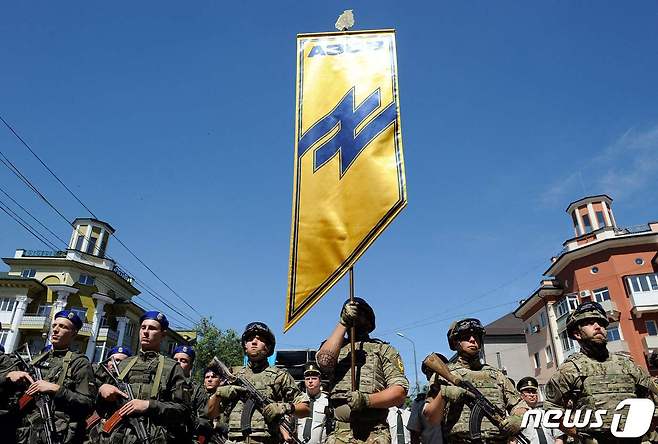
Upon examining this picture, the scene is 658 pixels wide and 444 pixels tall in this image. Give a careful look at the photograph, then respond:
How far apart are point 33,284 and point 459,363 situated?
4619 centimetres

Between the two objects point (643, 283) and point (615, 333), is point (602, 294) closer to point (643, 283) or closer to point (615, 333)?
point (643, 283)

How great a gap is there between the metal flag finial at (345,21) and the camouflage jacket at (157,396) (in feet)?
15.9

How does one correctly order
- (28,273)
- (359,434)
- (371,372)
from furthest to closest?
(28,273) → (371,372) → (359,434)

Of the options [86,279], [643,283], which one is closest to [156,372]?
[643,283]

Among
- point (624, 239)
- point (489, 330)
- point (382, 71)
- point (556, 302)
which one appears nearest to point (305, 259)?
point (382, 71)

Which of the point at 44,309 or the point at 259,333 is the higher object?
the point at 44,309

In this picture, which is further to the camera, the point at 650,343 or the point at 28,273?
the point at 28,273

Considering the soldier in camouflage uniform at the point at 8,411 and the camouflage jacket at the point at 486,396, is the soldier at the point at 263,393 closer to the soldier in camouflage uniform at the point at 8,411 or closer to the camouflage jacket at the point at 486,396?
the camouflage jacket at the point at 486,396

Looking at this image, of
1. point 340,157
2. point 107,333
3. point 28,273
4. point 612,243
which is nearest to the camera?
point 340,157

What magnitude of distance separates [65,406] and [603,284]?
39685 mm

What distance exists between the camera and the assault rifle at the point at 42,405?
4781 millimetres

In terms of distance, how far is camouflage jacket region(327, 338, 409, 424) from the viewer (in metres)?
3.93

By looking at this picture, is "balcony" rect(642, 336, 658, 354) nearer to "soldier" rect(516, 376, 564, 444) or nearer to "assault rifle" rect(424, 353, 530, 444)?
"soldier" rect(516, 376, 564, 444)

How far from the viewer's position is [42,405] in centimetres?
488
